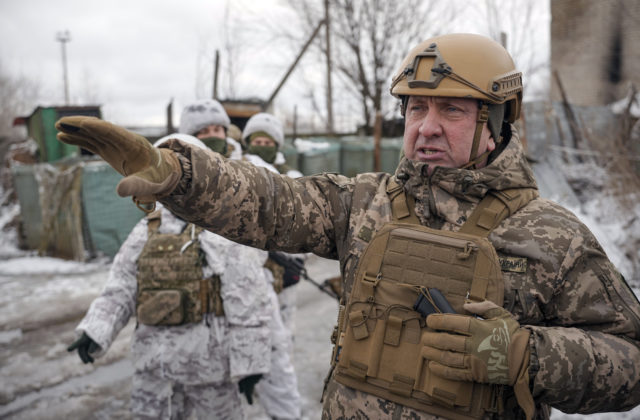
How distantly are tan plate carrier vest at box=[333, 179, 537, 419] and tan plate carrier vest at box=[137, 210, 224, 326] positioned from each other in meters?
1.24

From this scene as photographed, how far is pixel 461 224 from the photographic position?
57.4 inches

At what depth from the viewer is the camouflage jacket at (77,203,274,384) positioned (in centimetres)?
244

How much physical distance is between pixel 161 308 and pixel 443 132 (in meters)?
1.72

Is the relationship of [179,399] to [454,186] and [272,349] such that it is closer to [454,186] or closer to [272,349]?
[272,349]

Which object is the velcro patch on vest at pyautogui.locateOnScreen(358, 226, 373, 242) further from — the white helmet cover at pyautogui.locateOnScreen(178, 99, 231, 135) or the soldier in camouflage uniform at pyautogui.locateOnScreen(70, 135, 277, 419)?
the white helmet cover at pyautogui.locateOnScreen(178, 99, 231, 135)

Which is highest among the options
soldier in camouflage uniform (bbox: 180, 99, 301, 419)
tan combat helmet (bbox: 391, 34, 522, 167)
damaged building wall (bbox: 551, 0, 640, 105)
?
damaged building wall (bbox: 551, 0, 640, 105)

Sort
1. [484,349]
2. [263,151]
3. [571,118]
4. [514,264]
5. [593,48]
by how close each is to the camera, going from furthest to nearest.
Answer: [593,48] → [571,118] → [263,151] → [514,264] → [484,349]

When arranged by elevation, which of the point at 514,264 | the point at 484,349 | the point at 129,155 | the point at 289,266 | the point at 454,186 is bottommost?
the point at 289,266

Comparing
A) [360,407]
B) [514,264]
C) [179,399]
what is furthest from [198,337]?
[514,264]

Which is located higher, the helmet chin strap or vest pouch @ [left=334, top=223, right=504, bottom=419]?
the helmet chin strap

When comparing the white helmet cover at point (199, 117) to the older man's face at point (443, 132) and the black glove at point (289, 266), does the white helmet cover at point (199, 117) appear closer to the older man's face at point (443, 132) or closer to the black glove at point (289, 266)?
the black glove at point (289, 266)

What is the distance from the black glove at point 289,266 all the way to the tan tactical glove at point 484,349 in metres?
2.09

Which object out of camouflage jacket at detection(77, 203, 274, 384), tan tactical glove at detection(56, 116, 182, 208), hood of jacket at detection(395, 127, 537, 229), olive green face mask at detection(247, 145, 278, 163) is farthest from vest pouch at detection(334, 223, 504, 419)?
olive green face mask at detection(247, 145, 278, 163)

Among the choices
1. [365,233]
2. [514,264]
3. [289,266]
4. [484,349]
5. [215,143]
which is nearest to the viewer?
[484,349]
